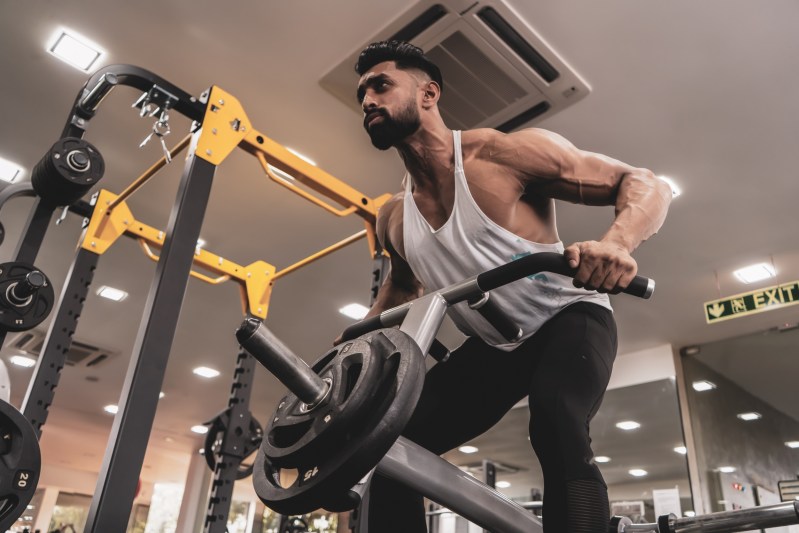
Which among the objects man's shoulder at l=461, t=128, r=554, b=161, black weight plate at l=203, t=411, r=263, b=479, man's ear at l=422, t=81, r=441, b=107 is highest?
man's ear at l=422, t=81, r=441, b=107

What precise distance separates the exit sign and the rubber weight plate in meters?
3.14

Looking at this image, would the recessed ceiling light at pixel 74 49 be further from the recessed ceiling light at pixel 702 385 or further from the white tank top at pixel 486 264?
the recessed ceiling light at pixel 702 385

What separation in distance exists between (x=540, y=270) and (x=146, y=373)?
3.78 ft

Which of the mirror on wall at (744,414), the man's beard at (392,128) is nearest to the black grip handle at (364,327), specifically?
the man's beard at (392,128)

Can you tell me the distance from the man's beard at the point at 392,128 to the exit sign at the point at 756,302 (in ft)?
9.27

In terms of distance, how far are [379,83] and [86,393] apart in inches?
290

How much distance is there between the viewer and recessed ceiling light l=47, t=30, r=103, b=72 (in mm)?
2791

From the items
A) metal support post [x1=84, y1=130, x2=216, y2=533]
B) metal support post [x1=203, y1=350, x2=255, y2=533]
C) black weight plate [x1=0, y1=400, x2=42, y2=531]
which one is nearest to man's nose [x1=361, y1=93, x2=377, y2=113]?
metal support post [x1=84, y1=130, x2=216, y2=533]

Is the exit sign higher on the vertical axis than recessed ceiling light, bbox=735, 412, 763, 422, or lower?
higher

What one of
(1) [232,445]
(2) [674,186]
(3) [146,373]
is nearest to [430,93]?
(3) [146,373]

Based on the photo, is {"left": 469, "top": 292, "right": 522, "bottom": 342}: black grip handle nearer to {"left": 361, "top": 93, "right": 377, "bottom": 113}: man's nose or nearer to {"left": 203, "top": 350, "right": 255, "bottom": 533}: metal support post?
{"left": 361, "top": 93, "right": 377, "bottom": 113}: man's nose

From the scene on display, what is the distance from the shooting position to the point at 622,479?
5.35m

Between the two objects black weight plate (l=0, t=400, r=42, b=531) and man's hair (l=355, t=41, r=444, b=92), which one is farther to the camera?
black weight plate (l=0, t=400, r=42, b=531)

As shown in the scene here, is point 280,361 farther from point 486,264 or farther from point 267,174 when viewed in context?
point 267,174
